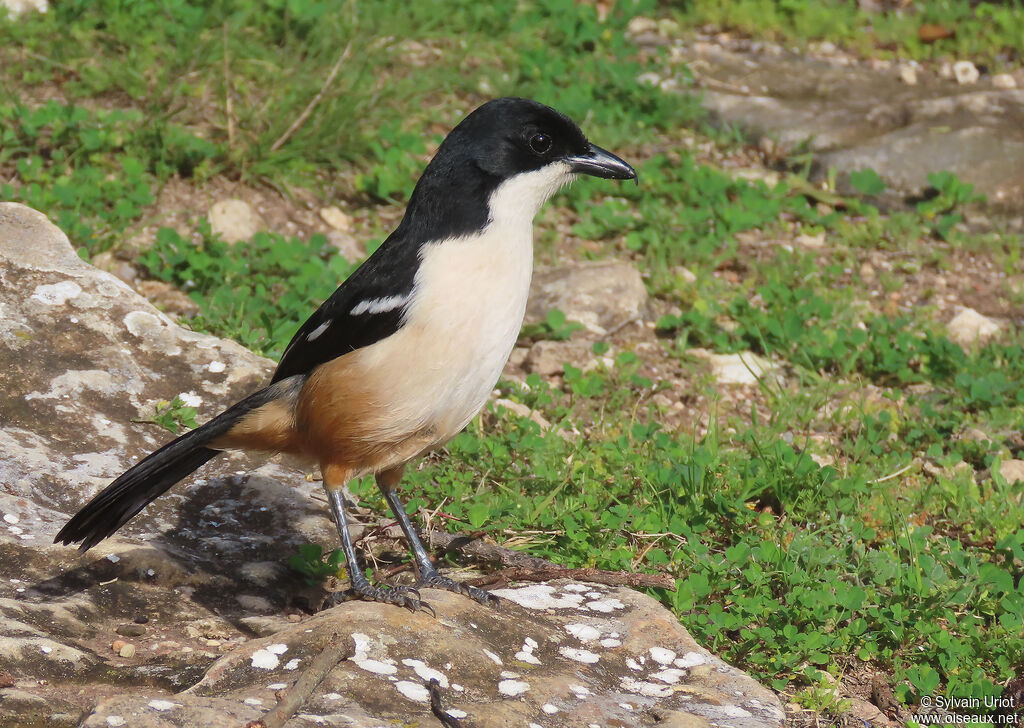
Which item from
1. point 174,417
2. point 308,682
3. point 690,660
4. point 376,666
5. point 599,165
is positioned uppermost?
point 599,165

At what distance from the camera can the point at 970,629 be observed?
13.2 ft

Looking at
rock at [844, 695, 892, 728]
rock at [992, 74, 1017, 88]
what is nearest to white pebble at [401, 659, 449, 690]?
rock at [844, 695, 892, 728]

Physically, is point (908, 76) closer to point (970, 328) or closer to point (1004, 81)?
point (1004, 81)

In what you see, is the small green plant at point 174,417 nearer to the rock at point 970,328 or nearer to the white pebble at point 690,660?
the white pebble at point 690,660

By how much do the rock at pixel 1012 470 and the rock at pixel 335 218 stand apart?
4021 millimetres

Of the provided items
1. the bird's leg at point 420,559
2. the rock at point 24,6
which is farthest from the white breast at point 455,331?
the rock at point 24,6

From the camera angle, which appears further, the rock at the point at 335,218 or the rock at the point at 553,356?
the rock at the point at 335,218

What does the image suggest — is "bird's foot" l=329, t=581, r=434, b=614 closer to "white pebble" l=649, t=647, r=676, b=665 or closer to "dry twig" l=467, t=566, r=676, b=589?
"dry twig" l=467, t=566, r=676, b=589

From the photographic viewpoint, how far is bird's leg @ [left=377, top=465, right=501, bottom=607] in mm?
3746

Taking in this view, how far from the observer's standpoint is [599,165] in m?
4.29

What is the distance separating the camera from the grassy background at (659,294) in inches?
166

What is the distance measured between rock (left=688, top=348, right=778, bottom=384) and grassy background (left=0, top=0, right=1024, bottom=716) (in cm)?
9

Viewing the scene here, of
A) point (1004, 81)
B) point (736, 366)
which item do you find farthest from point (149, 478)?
point (1004, 81)

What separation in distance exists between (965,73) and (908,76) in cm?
47
